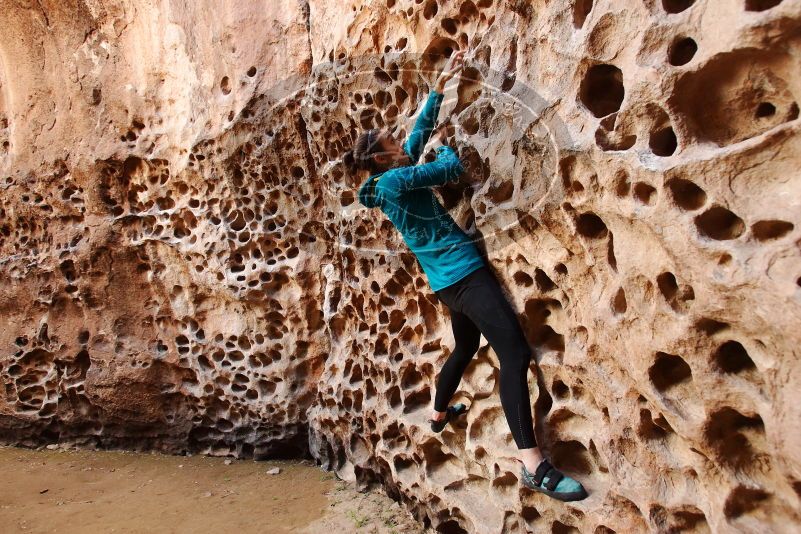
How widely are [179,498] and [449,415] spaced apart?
162cm

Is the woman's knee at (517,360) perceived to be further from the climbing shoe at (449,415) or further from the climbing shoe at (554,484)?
the climbing shoe at (449,415)

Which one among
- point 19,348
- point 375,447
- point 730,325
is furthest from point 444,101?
point 19,348

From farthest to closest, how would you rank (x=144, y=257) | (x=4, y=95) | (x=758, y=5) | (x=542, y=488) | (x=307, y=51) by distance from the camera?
(x=4, y=95)
(x=144, y=257)
(x=307, y=51)
(x=542, y=488)
(x=758, y=5)

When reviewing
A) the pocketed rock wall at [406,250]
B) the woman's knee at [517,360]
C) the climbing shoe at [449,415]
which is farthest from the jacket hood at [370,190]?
the climbing shoe at [449,415]

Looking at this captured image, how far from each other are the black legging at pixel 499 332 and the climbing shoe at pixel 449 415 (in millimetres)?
330

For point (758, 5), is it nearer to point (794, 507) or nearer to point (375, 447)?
point (794, 507)

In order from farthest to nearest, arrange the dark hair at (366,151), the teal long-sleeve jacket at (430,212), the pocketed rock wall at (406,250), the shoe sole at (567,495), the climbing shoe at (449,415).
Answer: the climbing shoe at (449,415), the dark hair at (366,151), the teal long-sleeve jacket at (430,212), the shoe sole at (567,495), the pocketed rock wall at (406,250)

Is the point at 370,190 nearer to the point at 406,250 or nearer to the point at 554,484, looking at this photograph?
the point at 406,250

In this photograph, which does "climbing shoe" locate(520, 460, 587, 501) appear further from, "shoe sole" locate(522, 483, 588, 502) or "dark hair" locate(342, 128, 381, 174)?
"dark hair" locate(342, 128, 381, 174)

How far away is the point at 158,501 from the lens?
3.27 metres

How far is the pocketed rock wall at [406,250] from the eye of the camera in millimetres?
1576

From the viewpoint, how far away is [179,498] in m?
3.29

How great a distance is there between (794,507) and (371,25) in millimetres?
2349

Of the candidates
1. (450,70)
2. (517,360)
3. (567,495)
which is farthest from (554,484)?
(450,70)
